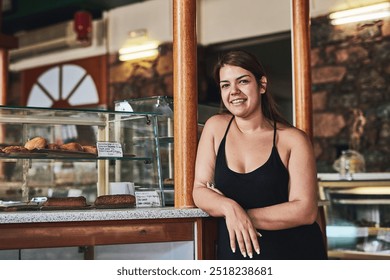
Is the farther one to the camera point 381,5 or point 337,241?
point 381,5

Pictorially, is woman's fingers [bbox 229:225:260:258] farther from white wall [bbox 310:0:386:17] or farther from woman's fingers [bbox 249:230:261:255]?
white wall [bbox 310:0:386:17]

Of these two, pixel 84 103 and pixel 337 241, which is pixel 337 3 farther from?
pixel 84 103

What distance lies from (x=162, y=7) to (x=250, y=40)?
1.21 meters

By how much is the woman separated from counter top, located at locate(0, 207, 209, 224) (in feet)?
0.34

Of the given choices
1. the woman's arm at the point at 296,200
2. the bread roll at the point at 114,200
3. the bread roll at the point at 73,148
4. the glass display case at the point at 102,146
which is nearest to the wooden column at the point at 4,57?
the glass display case at the point at 102,146

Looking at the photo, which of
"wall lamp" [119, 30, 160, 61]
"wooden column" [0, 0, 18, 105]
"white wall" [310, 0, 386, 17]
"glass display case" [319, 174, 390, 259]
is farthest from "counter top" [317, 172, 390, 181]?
"wall lamp" [119, 30, 160, 61]

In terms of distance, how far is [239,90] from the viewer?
1.76m

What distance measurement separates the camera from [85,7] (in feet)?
20.8

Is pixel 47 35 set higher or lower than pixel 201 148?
higher

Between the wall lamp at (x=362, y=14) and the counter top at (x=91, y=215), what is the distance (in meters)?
3.30

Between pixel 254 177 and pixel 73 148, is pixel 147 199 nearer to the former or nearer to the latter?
pixel 73 148

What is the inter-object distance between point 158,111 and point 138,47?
12.6 ft
